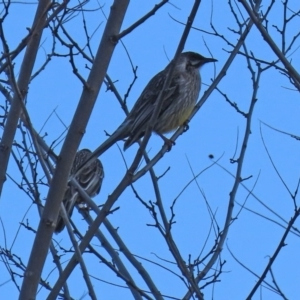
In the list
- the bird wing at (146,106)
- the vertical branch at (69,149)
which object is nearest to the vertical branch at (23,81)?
the vertical branch at (69,149)

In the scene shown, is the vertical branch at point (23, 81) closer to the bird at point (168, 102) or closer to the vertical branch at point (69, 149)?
the vertical branch at point (69, 149)

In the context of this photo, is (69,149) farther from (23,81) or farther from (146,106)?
(146,106)

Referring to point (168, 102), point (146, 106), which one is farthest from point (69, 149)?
point (168, 102)

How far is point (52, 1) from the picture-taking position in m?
3.69

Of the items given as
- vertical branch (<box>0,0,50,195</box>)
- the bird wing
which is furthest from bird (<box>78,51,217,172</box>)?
vertical branch (<box>0,0,50,195</box>)

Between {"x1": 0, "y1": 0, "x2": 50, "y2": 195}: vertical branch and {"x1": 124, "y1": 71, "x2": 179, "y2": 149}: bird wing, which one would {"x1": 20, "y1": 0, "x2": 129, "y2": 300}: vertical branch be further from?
{"x1": 124, "y1": 71, "x2": 179, "y2": 149}: bird wing

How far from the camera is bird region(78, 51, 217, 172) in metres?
7.15

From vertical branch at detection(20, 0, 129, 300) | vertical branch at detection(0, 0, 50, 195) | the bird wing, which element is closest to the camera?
vertical branch at detection(20, 0, 129, 300)

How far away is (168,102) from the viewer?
25.8 feet

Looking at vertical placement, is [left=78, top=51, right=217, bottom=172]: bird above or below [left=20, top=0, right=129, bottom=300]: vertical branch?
above

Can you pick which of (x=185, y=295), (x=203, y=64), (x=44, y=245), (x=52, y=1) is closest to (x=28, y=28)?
(x=52, y=1)

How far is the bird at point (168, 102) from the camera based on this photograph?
7.15 meters

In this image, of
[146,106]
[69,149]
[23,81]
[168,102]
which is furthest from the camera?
[168,102]

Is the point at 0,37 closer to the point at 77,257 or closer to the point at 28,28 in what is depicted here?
the point at 28,28
